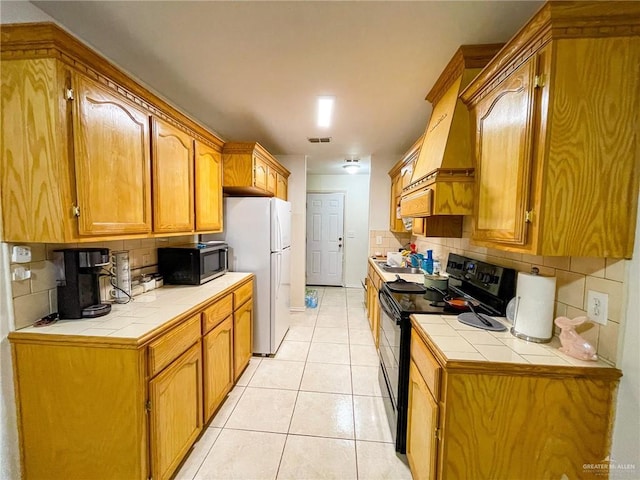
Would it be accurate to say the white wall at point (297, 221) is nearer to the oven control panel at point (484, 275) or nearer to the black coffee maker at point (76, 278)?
the oven control panel at point (484, 275)

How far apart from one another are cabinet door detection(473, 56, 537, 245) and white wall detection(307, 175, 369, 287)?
4162 millimetres

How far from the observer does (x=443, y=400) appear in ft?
3.59

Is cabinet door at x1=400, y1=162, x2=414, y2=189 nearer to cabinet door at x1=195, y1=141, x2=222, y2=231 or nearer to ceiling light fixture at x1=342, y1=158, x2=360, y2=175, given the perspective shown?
ceiling light fixture at x1=342, y1=158, x2=360, y2=175

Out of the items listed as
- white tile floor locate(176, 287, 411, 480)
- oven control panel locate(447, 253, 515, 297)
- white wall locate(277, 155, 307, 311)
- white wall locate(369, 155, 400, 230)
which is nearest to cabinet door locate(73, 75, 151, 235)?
white tile floor locate(176, 287, 411, 480)

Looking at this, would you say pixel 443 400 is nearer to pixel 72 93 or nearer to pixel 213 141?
pixel 72 93

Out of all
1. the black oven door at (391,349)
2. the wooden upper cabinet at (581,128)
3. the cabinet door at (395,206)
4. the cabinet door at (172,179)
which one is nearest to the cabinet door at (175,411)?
the cabinet door at (172,179)

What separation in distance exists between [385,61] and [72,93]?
166 cm

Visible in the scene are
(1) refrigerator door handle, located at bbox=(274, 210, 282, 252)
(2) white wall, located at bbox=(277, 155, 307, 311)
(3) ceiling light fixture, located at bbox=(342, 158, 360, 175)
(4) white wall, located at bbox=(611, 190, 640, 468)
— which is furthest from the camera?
(3) ceiling light fixture, located at bbox=(342, 158, 360, 175)

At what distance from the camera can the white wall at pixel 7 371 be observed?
Answer: 1.19 m

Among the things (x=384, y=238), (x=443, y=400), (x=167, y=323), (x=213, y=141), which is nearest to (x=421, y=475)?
(x=443, y=400)

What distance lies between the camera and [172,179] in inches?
75.0

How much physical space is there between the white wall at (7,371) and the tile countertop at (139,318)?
8cm

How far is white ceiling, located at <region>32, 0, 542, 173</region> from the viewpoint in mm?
1290

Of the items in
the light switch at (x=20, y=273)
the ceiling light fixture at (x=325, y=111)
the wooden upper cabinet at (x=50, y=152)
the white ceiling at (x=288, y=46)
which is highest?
the white ceiling at (x=288, y=46)
